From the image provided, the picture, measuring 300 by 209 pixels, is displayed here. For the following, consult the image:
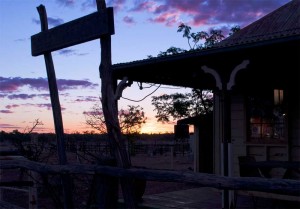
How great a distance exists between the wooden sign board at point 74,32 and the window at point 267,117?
18.3 ft

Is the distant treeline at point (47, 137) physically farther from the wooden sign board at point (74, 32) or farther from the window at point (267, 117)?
the wooden sign board at point (74, 32)

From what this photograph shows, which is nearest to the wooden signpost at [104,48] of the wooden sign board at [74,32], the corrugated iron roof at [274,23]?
the wooden sign board at [74,32]

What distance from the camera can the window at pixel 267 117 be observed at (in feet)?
33.0

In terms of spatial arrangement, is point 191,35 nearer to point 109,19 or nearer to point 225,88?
point 225,88

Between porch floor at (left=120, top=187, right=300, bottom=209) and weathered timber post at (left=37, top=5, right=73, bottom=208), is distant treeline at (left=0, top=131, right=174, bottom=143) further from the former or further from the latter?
weathered timber post at (left=37, top=5, right=73, bottom=208)

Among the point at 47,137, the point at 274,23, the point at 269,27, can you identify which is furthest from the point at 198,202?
the point at 47,137

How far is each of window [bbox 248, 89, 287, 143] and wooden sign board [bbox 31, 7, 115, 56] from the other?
18.3ft

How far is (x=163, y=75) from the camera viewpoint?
1045cm

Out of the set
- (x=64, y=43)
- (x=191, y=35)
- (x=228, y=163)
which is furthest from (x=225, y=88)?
(x=191, y=35)

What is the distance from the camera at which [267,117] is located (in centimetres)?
1038

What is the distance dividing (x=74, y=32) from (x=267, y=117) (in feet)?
19.3

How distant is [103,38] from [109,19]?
244 millimetres

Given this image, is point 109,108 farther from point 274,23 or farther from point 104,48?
point 274,23

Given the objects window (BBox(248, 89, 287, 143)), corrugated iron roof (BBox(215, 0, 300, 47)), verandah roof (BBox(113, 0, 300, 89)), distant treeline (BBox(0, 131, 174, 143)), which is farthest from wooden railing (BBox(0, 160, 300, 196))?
distant treeline (BBox(0, 131, 174, 143))
